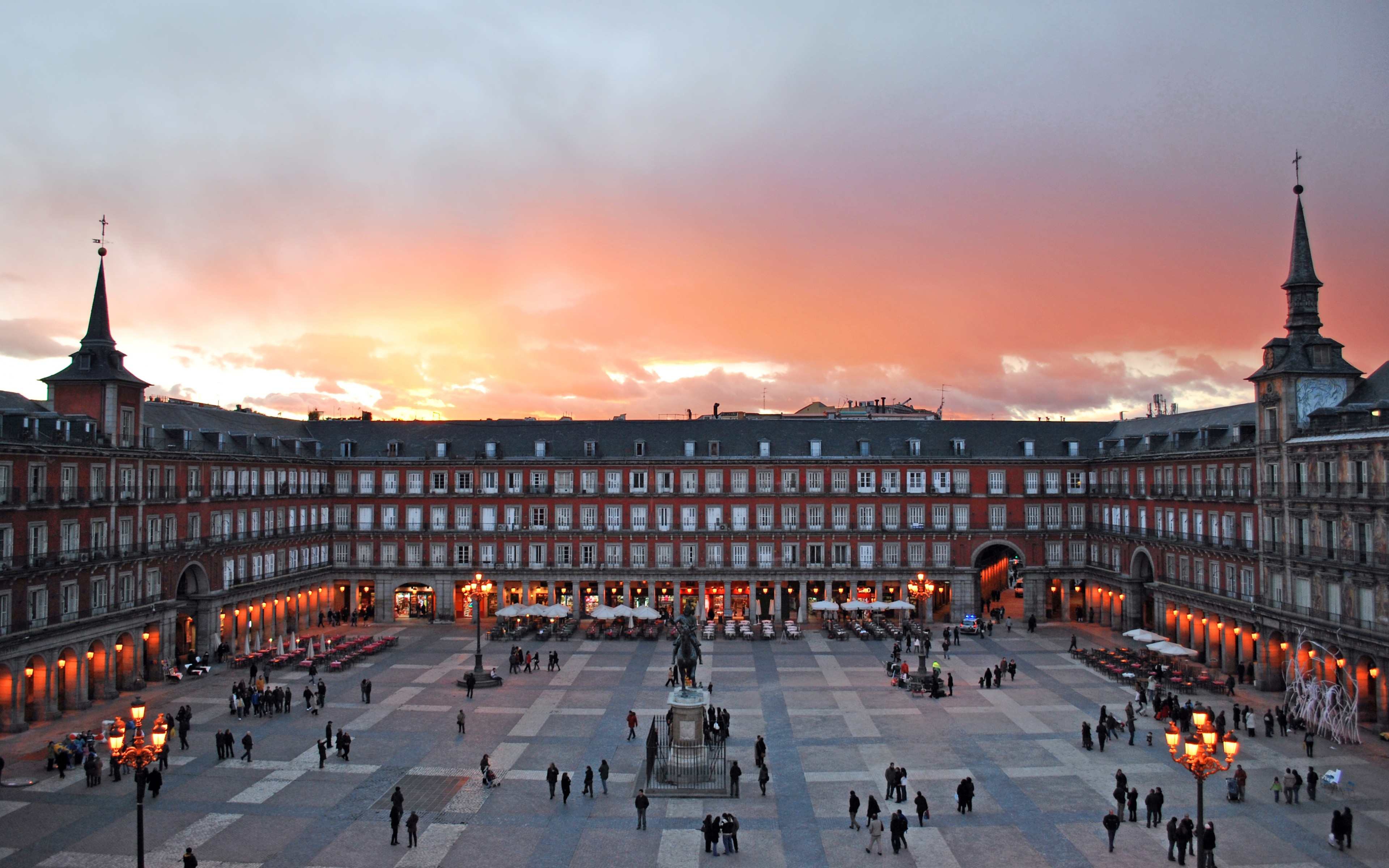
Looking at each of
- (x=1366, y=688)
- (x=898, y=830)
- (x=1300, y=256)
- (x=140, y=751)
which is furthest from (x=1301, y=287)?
(x=140, y=751)

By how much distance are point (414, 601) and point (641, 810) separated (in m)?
49.6

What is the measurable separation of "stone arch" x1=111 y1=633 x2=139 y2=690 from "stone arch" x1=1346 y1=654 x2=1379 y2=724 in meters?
61.2

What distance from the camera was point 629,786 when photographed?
106 ft

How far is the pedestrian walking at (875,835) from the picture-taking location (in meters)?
26.2

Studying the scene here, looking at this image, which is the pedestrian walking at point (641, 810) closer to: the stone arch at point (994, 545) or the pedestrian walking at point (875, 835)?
the pedestrian walking at point (875, 835)

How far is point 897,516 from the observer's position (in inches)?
2749

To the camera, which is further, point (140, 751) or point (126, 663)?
point (126, 663)

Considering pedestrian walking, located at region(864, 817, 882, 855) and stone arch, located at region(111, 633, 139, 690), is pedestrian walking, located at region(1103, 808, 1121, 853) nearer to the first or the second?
pedestrian walking, located at region(864, 817, 882, 855)

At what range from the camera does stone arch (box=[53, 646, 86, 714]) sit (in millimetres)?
42906

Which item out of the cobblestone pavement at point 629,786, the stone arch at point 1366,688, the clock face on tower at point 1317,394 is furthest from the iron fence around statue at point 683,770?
the clock face on tower at point 1317,394

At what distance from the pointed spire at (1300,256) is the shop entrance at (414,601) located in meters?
62.6

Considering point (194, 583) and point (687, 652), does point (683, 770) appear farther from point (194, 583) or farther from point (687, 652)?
point (194, 583)

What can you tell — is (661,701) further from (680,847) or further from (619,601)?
(619,601)

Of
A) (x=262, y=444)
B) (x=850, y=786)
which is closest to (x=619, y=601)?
A: (x=262, y=444)
